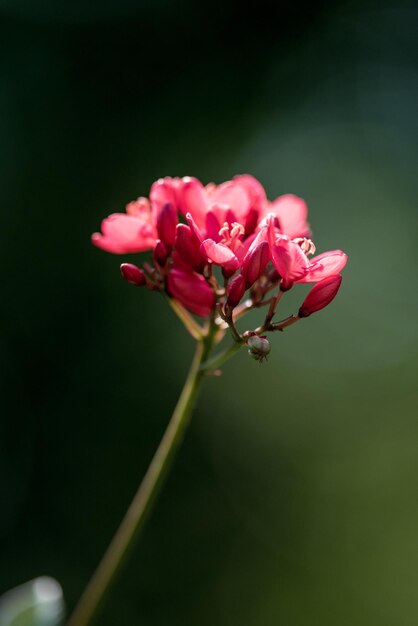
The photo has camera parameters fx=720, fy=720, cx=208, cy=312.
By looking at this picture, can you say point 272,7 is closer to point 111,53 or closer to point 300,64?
point 300,64

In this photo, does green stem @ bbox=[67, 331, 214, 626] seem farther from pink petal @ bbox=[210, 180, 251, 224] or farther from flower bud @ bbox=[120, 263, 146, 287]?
pink petal @ bbox=[210, 180, 251, 224]

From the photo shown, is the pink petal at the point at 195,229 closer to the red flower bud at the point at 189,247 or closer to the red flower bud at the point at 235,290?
the red flower bud at the point at 189,247

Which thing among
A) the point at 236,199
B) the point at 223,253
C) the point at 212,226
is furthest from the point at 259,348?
the point at 236,199

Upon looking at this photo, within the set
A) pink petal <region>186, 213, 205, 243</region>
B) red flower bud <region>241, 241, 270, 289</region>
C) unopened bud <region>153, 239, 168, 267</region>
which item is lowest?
red flower bud <region>241, 241, 270, 289</region>

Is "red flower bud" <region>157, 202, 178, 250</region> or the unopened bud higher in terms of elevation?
"red flower bud" <region>157, 202, 178, 250</region>

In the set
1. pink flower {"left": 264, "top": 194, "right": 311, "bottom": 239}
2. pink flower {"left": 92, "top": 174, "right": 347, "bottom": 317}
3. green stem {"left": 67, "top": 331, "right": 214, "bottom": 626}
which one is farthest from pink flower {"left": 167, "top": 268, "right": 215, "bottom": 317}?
pink flower {"left": 264, "top": 194, "right": 311, "bottom": 239}

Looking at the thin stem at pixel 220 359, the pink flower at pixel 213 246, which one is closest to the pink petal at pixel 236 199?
the pink flower at pixel 213 246

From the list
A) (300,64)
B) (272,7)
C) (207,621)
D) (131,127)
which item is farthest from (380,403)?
(272,7)
